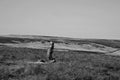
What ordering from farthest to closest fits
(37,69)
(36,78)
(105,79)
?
(37,69) → (105,79) → (36,78)

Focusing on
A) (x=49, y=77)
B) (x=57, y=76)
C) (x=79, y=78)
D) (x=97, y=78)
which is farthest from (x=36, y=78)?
(x=97, y=78)

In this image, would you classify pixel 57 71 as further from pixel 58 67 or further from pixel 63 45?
pixel 63 45

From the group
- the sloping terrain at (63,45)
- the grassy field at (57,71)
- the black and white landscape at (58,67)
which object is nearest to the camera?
the grassy field at (57,71)

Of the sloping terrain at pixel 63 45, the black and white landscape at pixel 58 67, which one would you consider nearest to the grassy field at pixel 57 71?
the black and white landscape at pixel 58 67

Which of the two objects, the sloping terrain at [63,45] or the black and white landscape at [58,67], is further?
the sloping terrain at [63,45]

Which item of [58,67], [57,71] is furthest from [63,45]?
[57,71]

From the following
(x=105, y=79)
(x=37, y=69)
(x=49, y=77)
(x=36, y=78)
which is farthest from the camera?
(x=37, y=69)

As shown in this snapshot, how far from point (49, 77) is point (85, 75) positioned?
222 centimetres

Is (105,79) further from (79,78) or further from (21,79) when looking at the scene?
(21,79)

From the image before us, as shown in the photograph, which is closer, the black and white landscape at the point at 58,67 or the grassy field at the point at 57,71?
the grassy field at the point at 57,71

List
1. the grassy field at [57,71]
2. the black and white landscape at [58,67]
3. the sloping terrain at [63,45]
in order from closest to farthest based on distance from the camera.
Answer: the grassy field at [57,71]
the black and white landscape at [58,67]
the sloping terrain at [63,45]

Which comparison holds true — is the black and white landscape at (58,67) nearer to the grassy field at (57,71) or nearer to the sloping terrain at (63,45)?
the grassy field at (57,71)

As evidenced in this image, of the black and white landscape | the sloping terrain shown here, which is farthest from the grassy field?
the sloping terrain

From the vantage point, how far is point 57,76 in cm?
669
